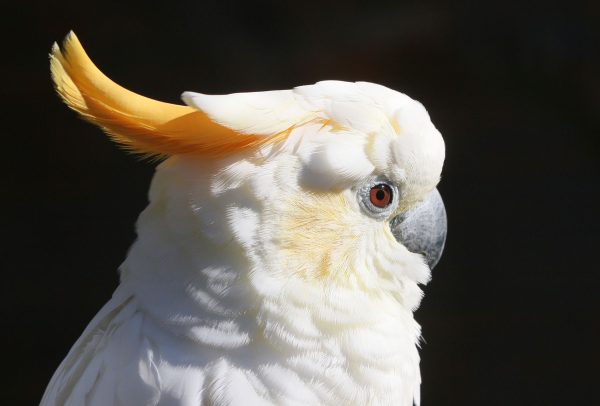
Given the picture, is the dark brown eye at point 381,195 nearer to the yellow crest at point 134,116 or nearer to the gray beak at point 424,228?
the gray beak at point 424,228

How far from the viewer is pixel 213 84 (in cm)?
347

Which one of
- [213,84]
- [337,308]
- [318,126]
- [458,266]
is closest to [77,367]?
[337,308]

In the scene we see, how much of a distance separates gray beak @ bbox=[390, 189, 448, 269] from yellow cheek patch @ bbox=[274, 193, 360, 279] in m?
0.17

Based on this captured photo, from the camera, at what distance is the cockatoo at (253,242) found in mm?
1560

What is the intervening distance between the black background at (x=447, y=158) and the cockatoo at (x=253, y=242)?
1725 mm

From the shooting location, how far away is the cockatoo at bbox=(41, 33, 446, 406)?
1560 mm

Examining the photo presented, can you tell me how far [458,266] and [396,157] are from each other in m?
2.15

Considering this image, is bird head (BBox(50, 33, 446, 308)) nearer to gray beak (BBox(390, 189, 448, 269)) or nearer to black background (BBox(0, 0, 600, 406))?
gray beak (BBox(390, 189, 448, 269))

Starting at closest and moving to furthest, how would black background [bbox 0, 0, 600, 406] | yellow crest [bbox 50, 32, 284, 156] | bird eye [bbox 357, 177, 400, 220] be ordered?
yellow crest [bbox 50, 32, 284, 156] → bird eye [bbox 357, 177, 400, 220] → black background [bbox 0, 0, 600, 406]

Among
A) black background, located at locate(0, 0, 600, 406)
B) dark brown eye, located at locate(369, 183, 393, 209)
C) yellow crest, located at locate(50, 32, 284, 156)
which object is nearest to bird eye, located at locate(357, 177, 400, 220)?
dark brown eye, located at locate(369, 183, 393, 209)

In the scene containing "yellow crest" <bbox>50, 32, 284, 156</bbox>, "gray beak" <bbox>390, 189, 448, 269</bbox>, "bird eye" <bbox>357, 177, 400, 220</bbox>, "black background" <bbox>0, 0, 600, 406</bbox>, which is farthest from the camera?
"black background" <bbox>0, 0, 600, 406</bbox>

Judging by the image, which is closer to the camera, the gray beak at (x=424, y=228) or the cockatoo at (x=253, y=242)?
the cockatoo at (x=253, y=242)

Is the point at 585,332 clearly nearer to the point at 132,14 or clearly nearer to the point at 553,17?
the point at 553,17

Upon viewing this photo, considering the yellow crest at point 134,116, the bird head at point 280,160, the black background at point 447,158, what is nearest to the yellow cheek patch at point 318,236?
the bird head at point 280,160
